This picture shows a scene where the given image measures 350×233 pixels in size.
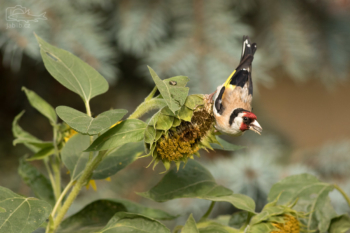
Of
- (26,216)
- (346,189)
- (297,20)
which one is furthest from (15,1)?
(346,189)

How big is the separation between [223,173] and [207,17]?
31 cm

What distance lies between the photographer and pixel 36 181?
32 centimetres

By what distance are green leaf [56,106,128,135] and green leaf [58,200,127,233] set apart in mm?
123

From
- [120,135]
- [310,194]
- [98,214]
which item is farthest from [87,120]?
[310,194]

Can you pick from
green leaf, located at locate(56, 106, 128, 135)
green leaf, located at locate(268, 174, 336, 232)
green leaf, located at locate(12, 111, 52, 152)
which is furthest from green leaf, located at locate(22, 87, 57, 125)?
green leaf, located at locate(268, 174, 336, 232)

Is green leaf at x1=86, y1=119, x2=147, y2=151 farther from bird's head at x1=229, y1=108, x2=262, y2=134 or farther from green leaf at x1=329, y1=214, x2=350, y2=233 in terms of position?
green leaf at x1=329, y1=214, x2=350, y2=233

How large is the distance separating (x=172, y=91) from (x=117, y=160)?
0.35 feet

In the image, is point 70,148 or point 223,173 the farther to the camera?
point 223,173

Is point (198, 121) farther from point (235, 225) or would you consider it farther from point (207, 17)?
point (207, 17)

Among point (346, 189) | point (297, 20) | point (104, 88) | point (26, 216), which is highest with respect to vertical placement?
point (297, 20)

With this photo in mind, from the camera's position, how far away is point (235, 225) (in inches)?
11.6

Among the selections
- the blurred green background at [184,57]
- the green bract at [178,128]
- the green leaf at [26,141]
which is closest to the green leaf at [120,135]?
the green bract at [178,128]

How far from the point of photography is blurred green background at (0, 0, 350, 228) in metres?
0.57

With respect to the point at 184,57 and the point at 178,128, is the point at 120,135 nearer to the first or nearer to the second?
the point at 178,128
